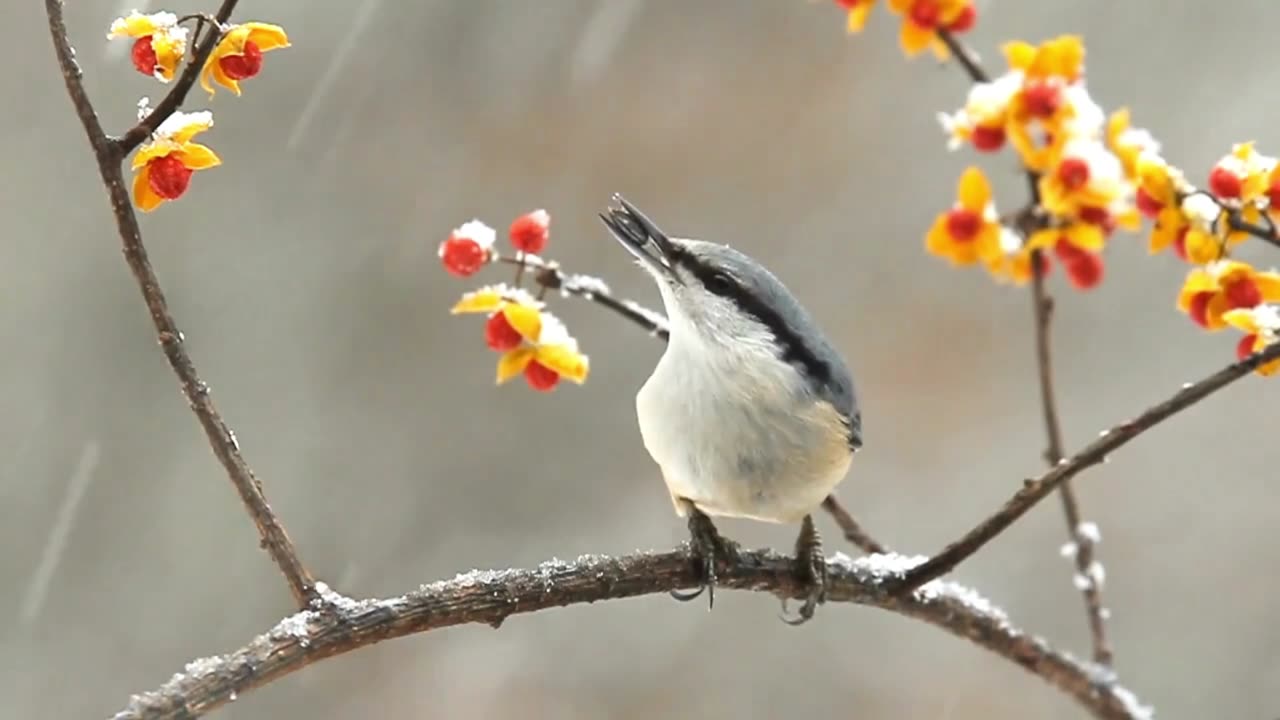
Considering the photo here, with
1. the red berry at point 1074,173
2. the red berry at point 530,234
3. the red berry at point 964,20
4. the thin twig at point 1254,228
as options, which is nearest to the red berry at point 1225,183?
the thin twig at point 1254,228

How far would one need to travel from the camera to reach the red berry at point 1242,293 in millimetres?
590

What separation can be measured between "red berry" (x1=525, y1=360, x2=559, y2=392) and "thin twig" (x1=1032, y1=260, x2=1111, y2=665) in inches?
13.2

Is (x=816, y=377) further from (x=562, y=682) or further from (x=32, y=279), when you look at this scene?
(x=32, y=279)

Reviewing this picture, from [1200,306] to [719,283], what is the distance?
0.26 metres

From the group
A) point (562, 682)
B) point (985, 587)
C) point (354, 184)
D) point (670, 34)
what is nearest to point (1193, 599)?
point (985, 587)

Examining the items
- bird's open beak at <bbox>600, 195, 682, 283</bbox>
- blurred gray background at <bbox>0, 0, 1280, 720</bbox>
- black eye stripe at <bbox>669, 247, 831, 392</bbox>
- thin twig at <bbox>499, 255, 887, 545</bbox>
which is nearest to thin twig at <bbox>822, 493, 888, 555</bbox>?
thin twig at <bbox>499, 255, 887, 545</bbox>

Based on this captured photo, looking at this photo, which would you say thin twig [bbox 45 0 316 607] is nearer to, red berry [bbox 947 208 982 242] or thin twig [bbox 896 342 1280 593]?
thin twig [bbox 896 342 1280 593]

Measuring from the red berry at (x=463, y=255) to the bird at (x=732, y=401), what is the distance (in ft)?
0.27

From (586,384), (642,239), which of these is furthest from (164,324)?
(586,384)

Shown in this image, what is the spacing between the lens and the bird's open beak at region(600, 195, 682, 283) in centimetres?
68

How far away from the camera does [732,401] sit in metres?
0.70

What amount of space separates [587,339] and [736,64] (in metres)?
0.43

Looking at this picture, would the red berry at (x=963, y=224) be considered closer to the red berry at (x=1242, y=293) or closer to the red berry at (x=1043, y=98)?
the red berry at (x=1043, y=98)

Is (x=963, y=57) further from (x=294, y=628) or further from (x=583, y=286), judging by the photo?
(x=294, y=628)
